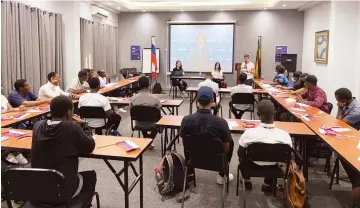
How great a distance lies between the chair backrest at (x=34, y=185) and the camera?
1923mm

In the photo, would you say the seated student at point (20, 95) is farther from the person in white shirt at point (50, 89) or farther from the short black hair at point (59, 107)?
the short black hair at point (59, 107)

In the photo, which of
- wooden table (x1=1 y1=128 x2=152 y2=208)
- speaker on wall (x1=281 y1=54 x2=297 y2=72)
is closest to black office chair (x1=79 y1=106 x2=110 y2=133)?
wooden table (x1=1 y1=128 x2=152 y2=208)

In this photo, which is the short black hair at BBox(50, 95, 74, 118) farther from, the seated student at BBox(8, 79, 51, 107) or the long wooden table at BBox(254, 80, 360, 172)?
the seated student at BBox(8, 79, 51, 107)

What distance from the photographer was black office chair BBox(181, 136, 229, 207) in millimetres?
2771

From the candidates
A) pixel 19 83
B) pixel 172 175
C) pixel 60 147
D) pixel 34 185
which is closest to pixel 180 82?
pixel 19 83

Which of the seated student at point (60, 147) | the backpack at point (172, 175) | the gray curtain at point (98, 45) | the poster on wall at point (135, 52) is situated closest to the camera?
the seated student at point (60, 147)

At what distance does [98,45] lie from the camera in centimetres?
993

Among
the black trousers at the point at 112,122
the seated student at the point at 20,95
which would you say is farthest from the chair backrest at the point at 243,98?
the seated student at the point at 20,95

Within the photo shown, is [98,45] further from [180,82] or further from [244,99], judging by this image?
[244,99]

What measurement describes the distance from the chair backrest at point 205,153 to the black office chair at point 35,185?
3.86 feet

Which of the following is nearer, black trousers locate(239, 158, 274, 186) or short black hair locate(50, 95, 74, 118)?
short black hair locate(50, 95, 74, 118)

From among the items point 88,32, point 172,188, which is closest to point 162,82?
point 88,32

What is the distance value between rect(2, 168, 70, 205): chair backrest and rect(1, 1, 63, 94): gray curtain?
171 inches

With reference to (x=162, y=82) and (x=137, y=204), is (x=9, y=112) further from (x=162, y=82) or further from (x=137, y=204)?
(x=162, y=82)
